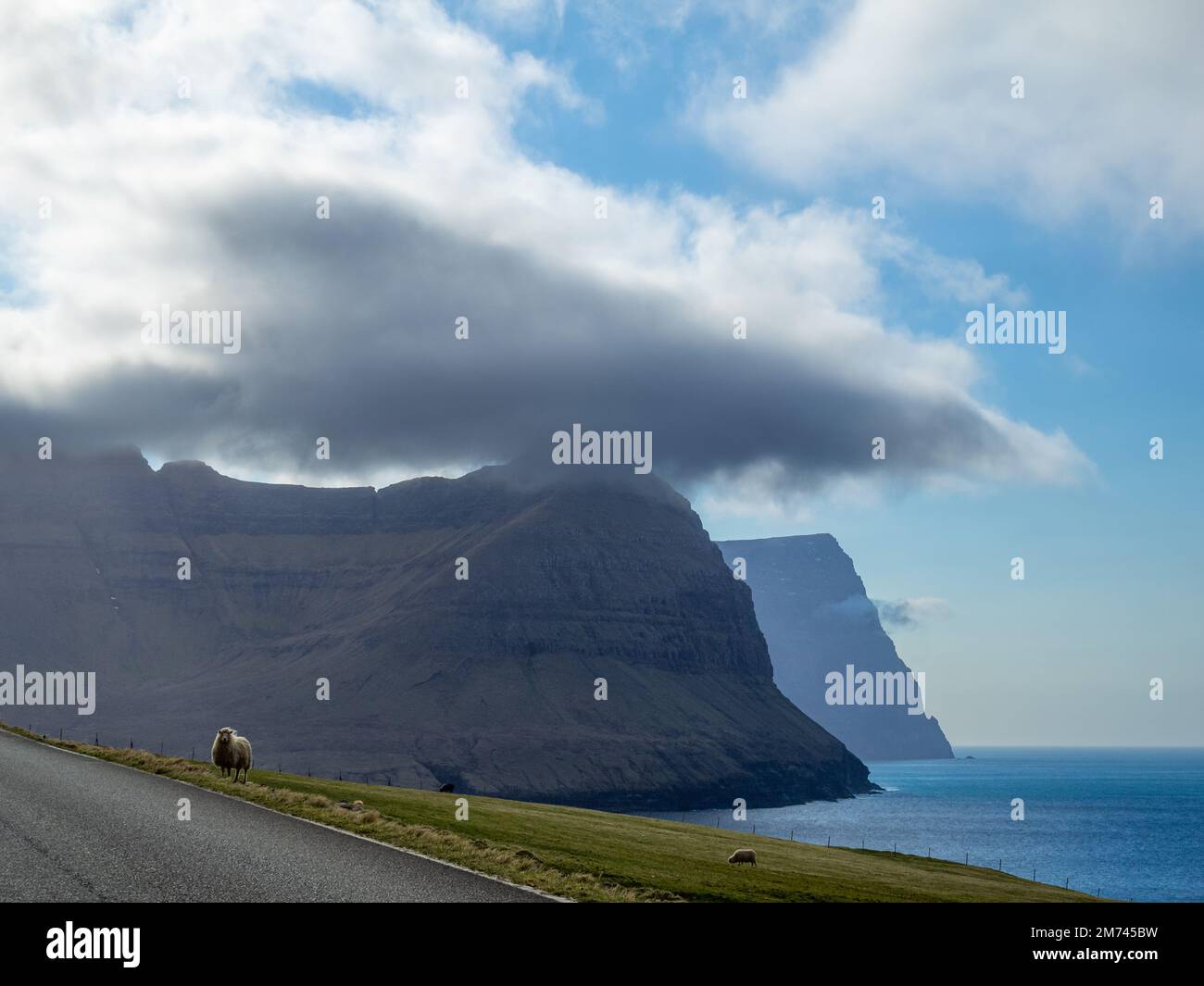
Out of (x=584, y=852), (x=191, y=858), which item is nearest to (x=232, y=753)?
(x=584, y=852)

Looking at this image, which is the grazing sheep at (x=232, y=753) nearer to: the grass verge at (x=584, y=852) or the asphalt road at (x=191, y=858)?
the grass verge at (x=584, y=852)

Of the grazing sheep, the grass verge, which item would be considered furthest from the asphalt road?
the grazing sheep

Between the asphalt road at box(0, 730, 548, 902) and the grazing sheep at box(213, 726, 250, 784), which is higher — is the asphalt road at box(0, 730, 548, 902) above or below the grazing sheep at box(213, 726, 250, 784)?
above

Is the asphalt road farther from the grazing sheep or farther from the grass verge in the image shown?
the grazing sheep

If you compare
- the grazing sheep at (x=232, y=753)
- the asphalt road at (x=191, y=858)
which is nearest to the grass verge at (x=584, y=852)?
the grazing sheep at (x=232, y=753)

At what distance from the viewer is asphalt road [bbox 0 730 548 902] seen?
19.1 metres

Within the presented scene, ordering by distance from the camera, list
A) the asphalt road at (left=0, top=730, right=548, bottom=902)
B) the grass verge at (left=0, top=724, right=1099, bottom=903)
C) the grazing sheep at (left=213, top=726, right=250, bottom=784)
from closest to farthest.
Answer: the asphalt road at (left=0, top=730, right=548, bottom=902)
the grass verge at (left=0, top=724, right=1099, bottom=903)
the grazing sheep at (left=213, top=726, right=250, bottom=784)

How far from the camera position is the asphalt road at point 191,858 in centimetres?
A: 1912

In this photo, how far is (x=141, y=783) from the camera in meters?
37.5

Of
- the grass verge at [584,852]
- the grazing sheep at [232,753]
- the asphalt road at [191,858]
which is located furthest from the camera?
the grazing sheep at [232,753]

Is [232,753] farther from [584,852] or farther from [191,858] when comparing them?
[191,858]
